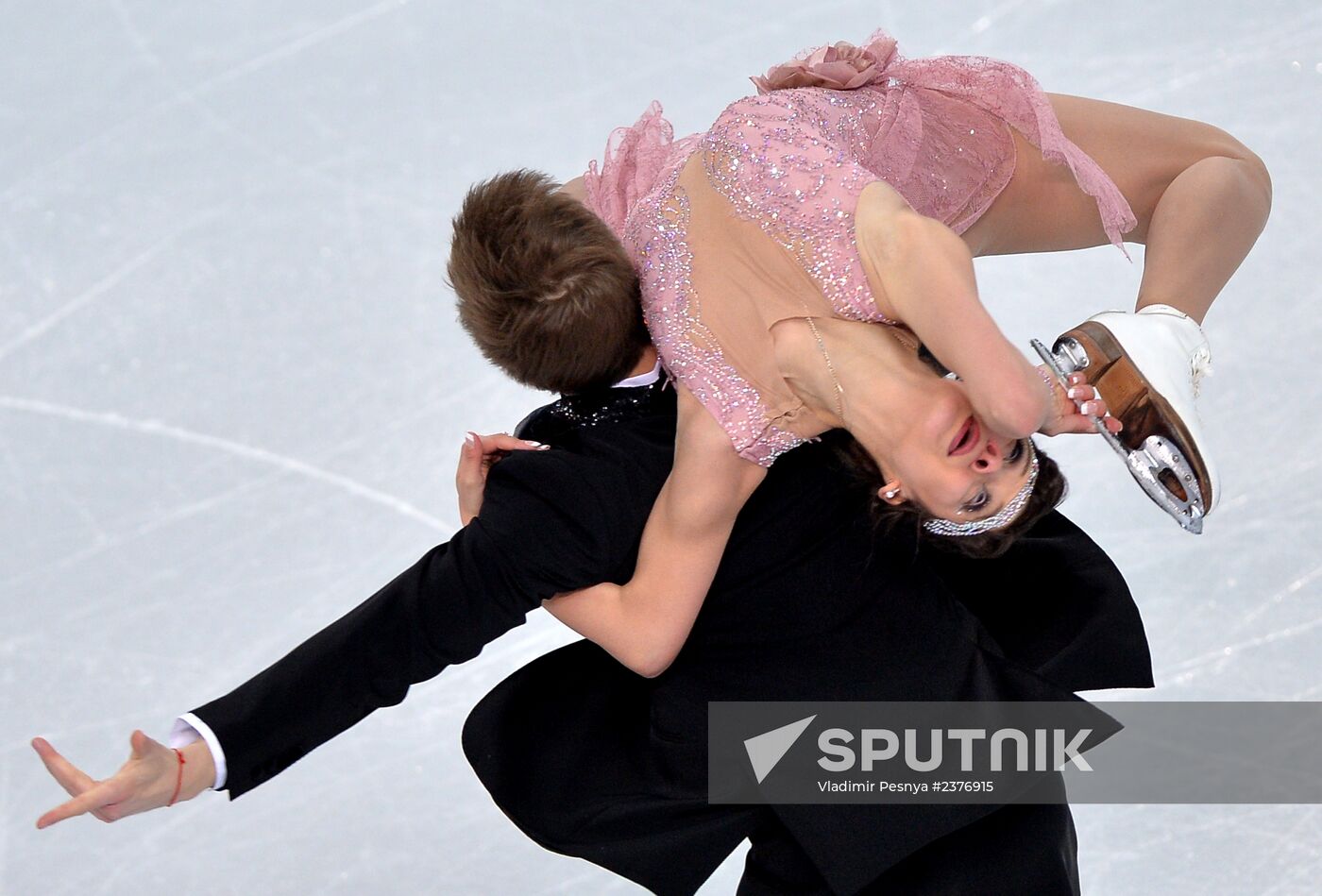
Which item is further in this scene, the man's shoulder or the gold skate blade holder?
the man's shoulder

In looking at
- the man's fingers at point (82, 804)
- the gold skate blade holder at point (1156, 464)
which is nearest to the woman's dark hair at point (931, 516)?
the gold skate blade holder at point (1156, 464)

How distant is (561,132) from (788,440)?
2033 millimetres

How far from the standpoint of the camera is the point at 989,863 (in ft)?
7.55

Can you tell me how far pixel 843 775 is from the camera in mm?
2309

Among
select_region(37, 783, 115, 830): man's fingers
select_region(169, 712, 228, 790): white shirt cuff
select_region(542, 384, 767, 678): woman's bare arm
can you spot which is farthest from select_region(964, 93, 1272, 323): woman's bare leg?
select_region(37, 783, 115, 830): man's fingers

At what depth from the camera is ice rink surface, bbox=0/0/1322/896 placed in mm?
3012

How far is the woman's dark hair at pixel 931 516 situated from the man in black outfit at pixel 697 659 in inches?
3.4

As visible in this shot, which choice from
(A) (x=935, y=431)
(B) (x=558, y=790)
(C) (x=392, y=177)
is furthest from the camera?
(C) (x=392, y=177)

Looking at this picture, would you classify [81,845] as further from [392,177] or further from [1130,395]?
[1130,395]

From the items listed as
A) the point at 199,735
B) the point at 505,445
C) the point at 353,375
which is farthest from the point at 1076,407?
the point at 353,375

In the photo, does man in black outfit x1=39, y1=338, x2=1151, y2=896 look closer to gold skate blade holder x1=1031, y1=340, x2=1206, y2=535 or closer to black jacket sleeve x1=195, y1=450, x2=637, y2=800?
black jacket sleeve x1=195, y1=450, x2=637, y2=800

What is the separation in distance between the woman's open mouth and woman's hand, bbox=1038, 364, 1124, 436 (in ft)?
0.46

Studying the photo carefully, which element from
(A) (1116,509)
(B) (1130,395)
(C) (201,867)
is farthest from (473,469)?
(A) (1116,509)

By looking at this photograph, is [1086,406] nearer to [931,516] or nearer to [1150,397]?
[1150,397]
